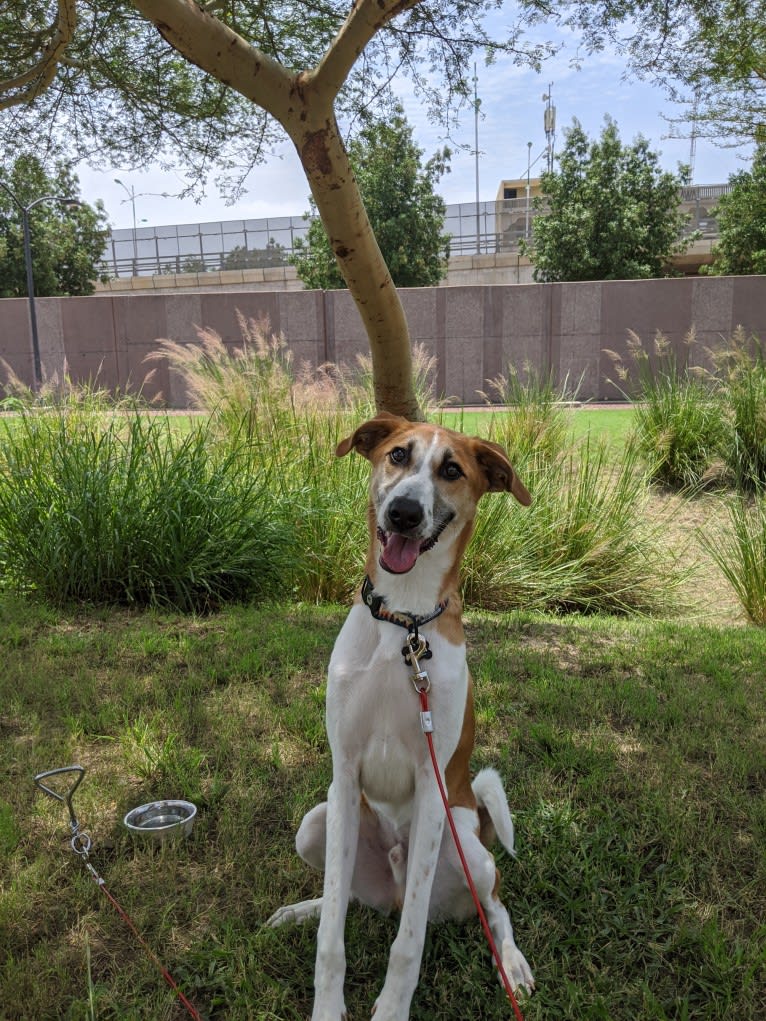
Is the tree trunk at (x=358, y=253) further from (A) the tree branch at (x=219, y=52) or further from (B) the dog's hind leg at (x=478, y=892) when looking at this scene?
(B) the dog's hind leg at (x=478, y=892)

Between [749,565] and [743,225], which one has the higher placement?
[743,225]

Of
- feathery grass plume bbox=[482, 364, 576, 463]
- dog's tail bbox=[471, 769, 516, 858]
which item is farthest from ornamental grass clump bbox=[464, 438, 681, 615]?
dog's tail bbox=[471, 769, 516, 858]

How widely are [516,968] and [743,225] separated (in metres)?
30.0

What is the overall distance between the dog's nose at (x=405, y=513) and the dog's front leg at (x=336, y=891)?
758mm

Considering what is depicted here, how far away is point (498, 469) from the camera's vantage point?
2691 millimetres

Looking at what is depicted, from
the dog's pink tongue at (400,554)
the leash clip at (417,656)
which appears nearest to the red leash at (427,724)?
Result: the leash clip at (417,656)

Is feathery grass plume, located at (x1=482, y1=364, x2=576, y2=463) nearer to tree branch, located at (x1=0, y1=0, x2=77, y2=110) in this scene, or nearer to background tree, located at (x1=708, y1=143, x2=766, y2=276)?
tree branch, located at (x1=0, y1=0, x2=77, y2=110)

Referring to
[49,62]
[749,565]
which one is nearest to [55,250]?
[49,62]

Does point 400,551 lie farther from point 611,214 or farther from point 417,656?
point 611,214

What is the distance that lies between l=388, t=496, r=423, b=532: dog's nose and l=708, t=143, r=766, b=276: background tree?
27.9 metres

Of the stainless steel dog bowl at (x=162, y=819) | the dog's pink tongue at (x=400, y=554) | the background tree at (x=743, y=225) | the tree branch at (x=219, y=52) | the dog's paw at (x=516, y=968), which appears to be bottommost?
the dog's paw at (x=516, y=968)

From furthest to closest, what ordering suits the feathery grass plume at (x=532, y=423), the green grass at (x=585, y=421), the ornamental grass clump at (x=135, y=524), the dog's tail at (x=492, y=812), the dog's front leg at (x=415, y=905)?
the green grass at (x=585, y=421)
the feathery grass plume at (x=532, y=423)
the ornamental grass clump at (x=135, y=524)
the dog's tail at (x=492, y=812)
the dog's front leg at (x=415, y=905)

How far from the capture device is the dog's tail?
8.23 feet

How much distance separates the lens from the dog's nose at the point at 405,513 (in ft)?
7.22
